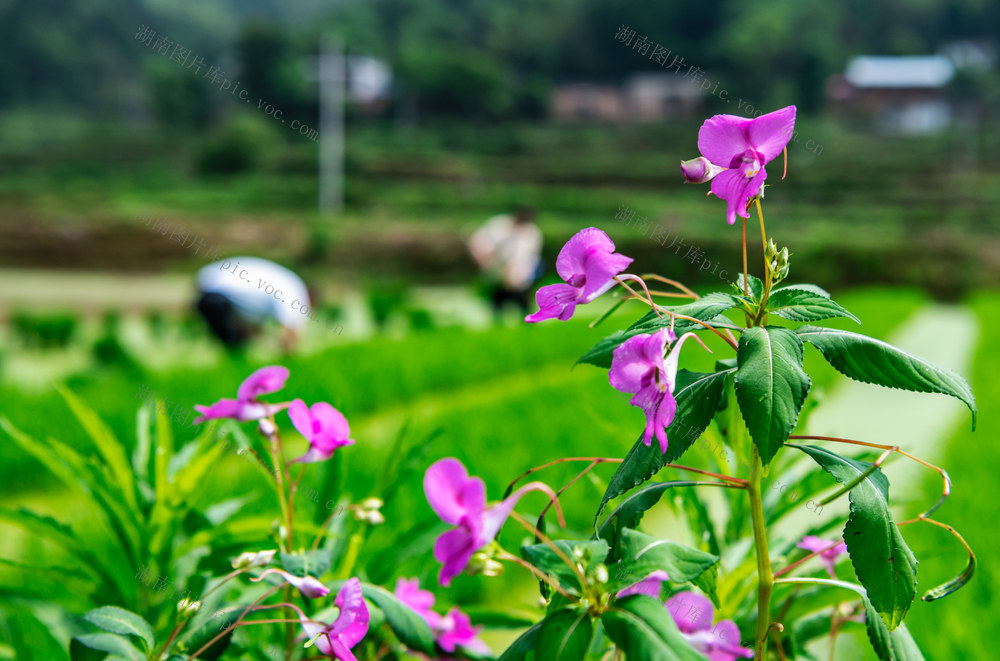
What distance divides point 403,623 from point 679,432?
0.30 m

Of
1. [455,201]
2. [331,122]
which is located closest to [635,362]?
[455,201]

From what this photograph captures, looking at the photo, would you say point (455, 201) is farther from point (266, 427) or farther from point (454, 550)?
point (454, 550)

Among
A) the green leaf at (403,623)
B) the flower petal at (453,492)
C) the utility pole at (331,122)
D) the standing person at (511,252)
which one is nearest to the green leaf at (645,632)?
the flower petal at (453,492)

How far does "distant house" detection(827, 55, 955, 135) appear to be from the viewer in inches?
1369

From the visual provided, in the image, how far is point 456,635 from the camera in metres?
0.82

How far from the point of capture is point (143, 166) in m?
31.6

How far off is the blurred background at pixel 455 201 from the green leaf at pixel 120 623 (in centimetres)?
37

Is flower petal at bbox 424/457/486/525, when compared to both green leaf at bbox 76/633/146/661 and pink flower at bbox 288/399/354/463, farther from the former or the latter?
green leaf at bbox 76/633/146/661

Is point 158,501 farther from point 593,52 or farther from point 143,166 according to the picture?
point 593,52

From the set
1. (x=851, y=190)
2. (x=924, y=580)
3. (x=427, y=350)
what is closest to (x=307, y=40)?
(x=851, y=190)

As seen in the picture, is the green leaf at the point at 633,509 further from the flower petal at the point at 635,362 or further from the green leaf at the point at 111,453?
the green leaf at the point at 111,453

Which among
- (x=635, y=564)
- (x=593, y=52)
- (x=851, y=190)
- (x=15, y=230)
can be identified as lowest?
(x=15, y=230)

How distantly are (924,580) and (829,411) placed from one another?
2448 mm

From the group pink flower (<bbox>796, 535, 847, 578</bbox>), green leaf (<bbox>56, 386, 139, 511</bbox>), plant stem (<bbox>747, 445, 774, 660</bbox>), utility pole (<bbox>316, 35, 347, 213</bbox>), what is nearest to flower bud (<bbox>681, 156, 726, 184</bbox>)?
plant stem (<bbox>747, 445, 774, 660</bbox>)
